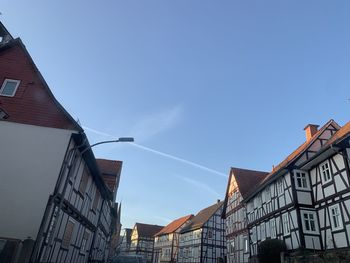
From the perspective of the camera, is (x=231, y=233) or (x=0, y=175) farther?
(x=231, y=233)

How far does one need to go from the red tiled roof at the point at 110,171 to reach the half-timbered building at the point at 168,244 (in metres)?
37.2

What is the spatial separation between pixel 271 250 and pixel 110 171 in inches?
622

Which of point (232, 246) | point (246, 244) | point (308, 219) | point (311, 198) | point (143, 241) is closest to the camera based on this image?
point (308, 219)

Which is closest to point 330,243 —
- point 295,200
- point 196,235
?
point 295,200

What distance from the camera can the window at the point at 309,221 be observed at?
20516mm

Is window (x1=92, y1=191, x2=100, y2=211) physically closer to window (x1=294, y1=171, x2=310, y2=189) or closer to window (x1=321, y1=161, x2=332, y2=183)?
window (x1=294, y1=171, x2=310, y2=189)

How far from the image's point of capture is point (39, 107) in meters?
14.8

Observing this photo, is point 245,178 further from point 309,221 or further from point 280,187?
point 309,221

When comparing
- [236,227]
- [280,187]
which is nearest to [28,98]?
[280,187]

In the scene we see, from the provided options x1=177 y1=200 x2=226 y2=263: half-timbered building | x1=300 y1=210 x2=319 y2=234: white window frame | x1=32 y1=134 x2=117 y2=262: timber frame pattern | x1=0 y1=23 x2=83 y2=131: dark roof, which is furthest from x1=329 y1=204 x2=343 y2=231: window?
x1=177 y1=200 x2=226 y2=263: half-timbered building

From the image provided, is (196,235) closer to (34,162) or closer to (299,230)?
(299,230)

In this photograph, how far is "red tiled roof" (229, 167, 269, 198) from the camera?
33875 mm

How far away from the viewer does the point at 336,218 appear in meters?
18.8

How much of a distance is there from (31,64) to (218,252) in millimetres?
42982
